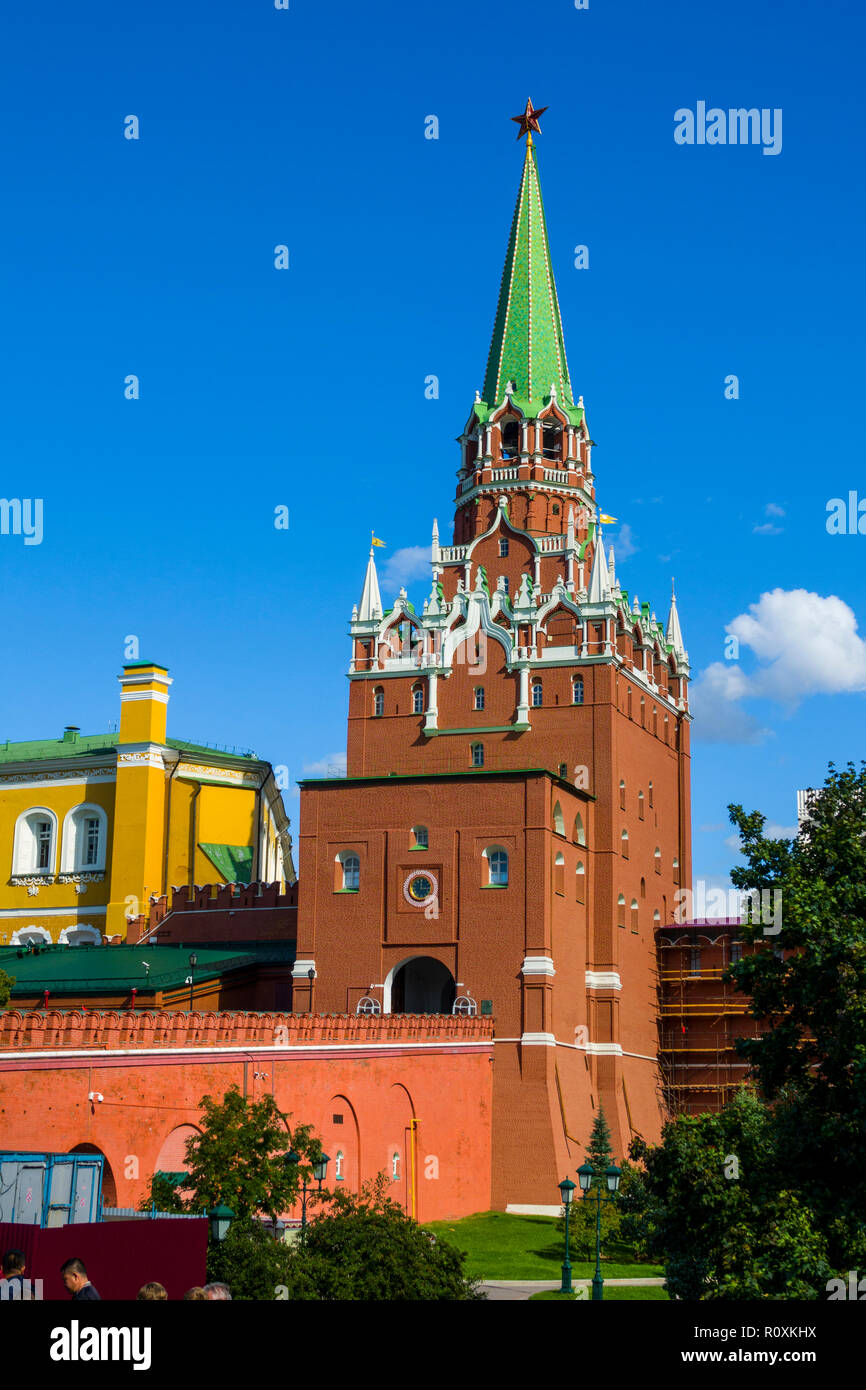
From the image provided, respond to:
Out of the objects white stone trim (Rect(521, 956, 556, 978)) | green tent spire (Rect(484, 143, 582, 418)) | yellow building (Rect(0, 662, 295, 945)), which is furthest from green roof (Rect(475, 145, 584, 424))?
white stone trim (Rect(521, 956, 556, 978))

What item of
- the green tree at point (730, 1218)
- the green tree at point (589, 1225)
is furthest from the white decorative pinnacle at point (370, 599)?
the green tree at point (730, 1218)

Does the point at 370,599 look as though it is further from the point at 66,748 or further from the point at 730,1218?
the point at 730,1218

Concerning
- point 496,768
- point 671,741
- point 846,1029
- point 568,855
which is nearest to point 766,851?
point 846,1029

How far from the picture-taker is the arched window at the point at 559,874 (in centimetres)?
5712

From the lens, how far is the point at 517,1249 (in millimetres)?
45625

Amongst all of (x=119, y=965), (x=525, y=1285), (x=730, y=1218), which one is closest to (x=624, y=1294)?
(x=525, y=1285)

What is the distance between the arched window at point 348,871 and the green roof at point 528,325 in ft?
70.7

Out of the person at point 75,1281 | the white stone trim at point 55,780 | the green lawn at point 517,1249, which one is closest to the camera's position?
the person at point 75,1281

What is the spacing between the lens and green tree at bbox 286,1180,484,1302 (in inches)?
1025

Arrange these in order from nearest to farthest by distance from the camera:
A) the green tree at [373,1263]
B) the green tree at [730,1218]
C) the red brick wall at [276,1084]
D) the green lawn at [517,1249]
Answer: the green tree at [730,1218] → the green tree at [373,1263] → the red brick wall at [276,1084] → the green lawn at [517,1249]

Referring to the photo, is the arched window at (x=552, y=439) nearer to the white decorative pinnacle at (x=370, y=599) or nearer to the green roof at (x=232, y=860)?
the white decorative pinnacle at (x=370, y=599)

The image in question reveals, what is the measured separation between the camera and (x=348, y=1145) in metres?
45.0
